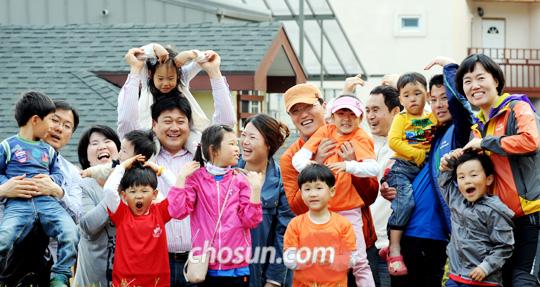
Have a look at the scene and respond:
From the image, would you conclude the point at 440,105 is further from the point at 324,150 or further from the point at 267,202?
the point at 267,202

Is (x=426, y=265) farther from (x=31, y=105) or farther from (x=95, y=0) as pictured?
(x=95, y=0)

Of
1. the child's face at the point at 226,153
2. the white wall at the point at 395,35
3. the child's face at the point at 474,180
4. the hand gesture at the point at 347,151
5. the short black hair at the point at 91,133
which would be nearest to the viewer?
the child's face at the point at 474,180

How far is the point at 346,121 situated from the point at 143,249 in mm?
1638

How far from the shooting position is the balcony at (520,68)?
3700 cm

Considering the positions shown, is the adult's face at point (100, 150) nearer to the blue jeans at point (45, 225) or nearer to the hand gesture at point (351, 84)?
the blue jeans at point (45, 225)

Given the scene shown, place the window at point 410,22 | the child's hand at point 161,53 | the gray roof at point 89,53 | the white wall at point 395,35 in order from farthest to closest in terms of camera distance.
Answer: the window at point 410,22
the white wall at point 395,35
the gray roof at point 89,53
the child's hand at point 161,53

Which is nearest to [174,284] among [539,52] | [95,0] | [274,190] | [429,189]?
[274,190]

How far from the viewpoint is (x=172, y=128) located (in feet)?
24.4

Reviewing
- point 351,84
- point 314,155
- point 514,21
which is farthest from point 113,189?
point 514,21

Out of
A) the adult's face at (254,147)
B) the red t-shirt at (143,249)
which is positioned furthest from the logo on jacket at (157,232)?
the adult's face at (254,147)

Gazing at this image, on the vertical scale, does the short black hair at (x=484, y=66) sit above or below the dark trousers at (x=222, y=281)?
above

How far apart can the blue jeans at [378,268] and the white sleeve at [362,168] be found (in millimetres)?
721

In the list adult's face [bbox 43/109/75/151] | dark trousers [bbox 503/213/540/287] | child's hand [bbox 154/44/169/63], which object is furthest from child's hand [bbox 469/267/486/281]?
adult's face [bbox 43/109/75/151]

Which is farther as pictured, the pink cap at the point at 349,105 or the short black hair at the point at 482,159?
the pink cap at the point at 349,105
